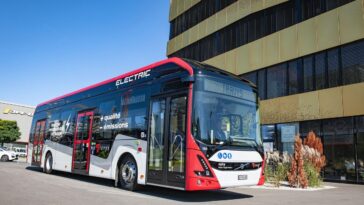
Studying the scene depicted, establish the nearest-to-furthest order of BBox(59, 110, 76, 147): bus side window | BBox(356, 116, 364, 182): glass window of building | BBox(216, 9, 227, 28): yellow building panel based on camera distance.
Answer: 1. BBox(59, 110, 76, 147): bus side window
2. BBox(356, 116, 364, 182): glass window of building
3. BBox(216, 9, 227, 28): yellow building panel

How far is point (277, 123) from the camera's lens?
820 inches

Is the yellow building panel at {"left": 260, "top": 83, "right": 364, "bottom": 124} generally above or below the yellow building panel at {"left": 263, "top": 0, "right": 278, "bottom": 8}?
below

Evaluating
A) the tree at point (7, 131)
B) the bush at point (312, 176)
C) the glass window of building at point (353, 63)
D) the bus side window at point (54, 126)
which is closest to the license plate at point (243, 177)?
the bush at point (312, 176)

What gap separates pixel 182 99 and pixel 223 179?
6.80 feet

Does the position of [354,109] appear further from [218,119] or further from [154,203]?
[154,203]

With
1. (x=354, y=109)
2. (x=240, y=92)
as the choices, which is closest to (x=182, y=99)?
(x=240, y=92)

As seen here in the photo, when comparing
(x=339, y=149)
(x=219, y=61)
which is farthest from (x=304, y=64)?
(x=219, y=61)

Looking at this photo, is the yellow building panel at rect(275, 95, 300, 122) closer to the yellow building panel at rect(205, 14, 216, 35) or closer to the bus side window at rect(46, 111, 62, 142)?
the yellow building panel at rect(205, 14, 216, 35)

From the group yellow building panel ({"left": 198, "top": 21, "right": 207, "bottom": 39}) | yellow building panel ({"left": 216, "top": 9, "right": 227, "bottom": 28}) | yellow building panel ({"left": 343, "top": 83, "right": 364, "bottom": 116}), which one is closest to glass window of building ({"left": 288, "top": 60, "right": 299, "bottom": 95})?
yellow building panel ({"left": 343, "top": 83, "right": 364, "bottom": 116})

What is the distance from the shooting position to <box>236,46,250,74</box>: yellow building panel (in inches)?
917

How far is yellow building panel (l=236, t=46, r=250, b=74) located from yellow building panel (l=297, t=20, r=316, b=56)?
4170 mm

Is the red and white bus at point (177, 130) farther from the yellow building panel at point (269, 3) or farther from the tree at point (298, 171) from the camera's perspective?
the yellow building panel at point (269, 3)

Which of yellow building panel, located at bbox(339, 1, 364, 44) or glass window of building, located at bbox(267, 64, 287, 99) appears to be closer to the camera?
yellow building panel, located at bbox(339, 1, 364, 44)

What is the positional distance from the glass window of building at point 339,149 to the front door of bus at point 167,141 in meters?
11.2
